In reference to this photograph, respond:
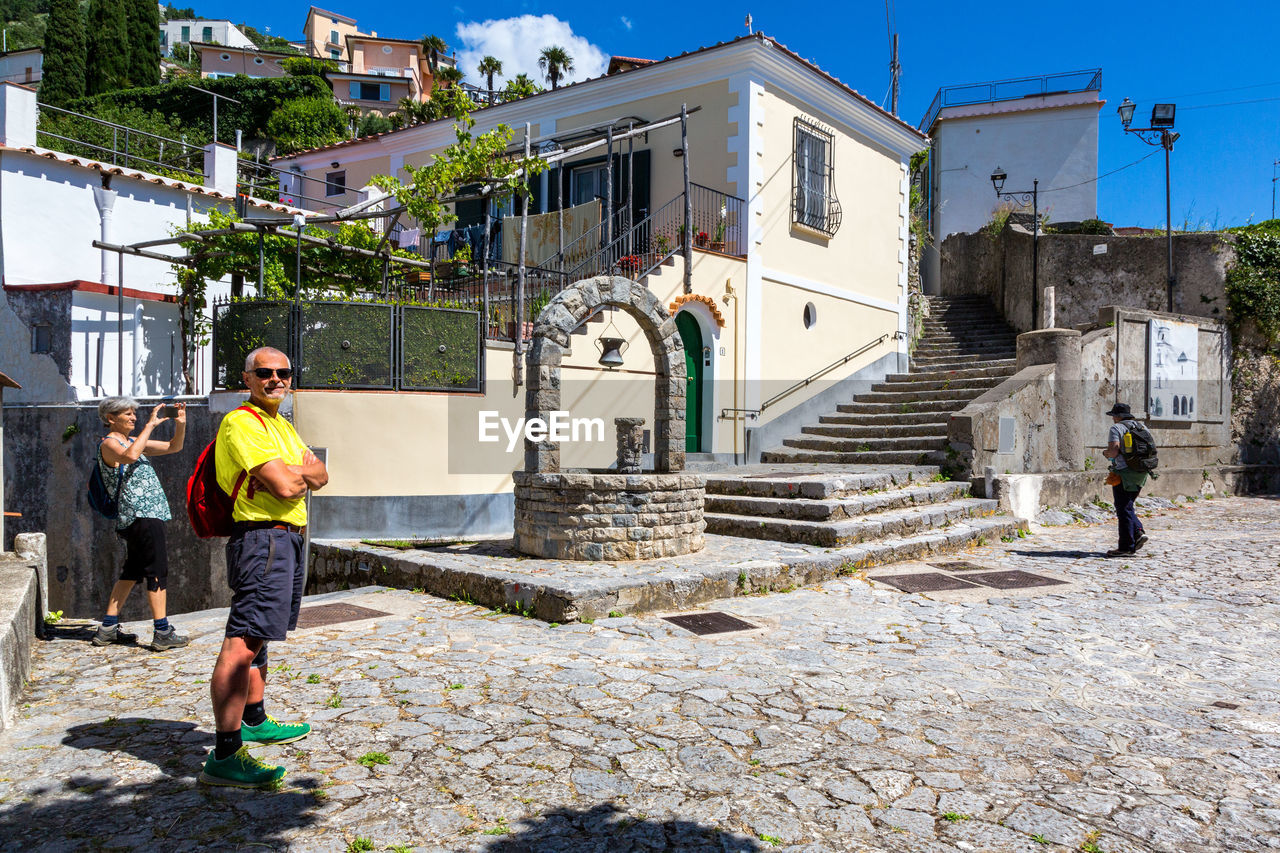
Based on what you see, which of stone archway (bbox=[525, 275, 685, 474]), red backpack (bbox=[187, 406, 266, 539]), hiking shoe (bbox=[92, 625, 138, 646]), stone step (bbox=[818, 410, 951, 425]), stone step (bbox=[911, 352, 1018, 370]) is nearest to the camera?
red backpack (bbox=[187, 406, 266, 539])

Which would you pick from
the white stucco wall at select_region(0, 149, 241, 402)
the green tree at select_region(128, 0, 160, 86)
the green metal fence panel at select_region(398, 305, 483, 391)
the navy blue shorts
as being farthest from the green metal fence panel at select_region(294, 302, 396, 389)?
the green tree at select_region(128, 0, 160, 86)

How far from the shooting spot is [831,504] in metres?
9.30

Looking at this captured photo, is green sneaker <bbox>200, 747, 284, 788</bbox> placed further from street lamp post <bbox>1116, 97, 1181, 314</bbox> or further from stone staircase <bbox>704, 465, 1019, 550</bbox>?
street lamp post <bbox>1116, 97, 1181, 314</bbox>

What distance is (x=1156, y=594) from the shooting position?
23.8 feet

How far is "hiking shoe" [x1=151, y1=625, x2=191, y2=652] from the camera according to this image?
5414mm

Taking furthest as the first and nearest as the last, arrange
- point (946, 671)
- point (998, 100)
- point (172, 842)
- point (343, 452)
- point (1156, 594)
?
point (998, 100)
point (343, 452)
point (1156, 594)
point (946, 671)
point (172, 842)

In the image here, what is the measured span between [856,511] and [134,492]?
695cm

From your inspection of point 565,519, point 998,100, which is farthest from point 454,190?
point 998,100

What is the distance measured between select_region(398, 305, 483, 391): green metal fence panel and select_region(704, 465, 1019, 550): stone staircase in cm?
334

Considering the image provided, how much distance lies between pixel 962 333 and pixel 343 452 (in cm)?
1399

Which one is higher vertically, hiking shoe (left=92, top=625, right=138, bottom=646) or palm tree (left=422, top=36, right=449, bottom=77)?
palm tree (left=422, top=36, right=449, bottom=77)

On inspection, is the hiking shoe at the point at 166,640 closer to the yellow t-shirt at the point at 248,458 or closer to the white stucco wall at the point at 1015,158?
the yellow t-shirt at the point at 248,458

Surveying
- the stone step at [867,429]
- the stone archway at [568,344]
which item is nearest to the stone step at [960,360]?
the stone step at [867,429]

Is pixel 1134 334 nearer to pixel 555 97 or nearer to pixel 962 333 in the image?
pixel 962 333
